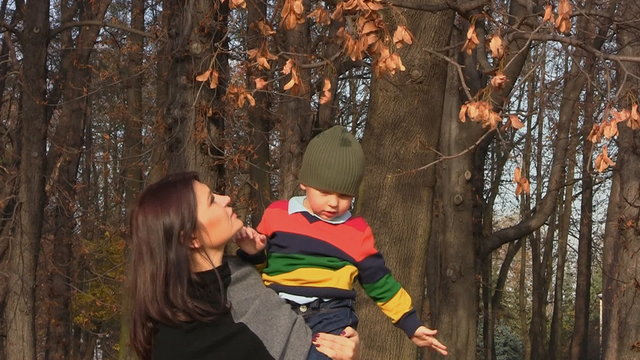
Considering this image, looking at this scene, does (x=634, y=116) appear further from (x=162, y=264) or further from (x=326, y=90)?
(x=162, y=264)

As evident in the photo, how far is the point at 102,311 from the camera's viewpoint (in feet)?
87.8

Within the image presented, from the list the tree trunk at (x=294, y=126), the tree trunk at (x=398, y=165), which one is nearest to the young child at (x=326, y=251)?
the tree trunk at (x=398, y=165)

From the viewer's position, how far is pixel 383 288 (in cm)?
414

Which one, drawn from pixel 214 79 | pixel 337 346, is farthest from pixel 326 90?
pixel 337 346

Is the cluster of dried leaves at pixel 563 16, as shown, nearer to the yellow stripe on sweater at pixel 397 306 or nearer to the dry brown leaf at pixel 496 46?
the dry brown leaf at pixel 496 46

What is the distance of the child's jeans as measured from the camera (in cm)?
388

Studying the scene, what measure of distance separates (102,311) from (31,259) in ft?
42.2

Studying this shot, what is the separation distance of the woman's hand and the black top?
0.31 meters

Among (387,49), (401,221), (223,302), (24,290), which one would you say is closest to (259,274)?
(223,302)

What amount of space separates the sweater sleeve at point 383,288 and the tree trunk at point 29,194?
10513 mm

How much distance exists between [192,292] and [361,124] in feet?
62.4

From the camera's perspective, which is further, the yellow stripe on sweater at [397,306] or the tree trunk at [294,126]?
the tree trunk at [294,126]

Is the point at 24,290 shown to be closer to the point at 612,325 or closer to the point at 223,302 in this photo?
the point at 612,325

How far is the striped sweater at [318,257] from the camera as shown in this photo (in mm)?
3924
